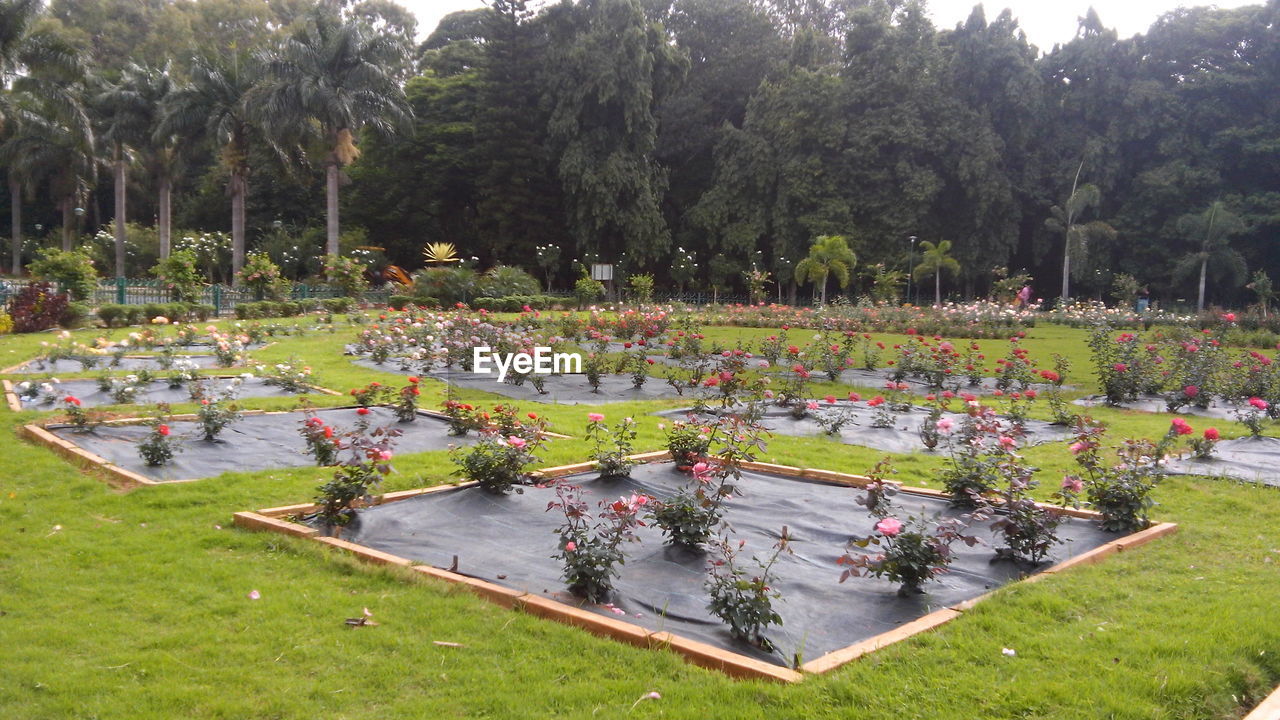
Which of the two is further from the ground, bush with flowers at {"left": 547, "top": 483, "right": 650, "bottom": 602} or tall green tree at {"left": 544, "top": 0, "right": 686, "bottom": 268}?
tall green tree at {"left": 544, "top": 0, "right": 686, "bottom": 268}

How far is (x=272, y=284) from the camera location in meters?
22.4

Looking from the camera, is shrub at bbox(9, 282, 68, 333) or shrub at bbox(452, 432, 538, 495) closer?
shrub at bbox(452, 432, 538, 495)

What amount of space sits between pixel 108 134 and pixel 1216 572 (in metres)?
36.0

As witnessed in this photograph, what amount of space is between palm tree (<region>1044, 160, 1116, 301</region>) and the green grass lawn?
33.6 m

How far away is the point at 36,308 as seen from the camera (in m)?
15.9

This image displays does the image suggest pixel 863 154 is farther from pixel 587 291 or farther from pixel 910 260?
pixel 587 291

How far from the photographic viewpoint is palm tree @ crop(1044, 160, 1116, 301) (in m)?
34.7

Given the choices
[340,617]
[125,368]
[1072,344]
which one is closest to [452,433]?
[340,617]

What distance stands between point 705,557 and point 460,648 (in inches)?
55.1

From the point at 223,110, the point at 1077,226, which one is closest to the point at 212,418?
the point at 223,110

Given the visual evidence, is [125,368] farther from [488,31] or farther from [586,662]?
[488,31]

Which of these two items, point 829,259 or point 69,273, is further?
point 829,259

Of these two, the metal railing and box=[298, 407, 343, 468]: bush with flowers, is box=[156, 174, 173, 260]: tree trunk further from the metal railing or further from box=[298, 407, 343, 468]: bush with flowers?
box=[298, 407, 343, 468]: bush with flowers

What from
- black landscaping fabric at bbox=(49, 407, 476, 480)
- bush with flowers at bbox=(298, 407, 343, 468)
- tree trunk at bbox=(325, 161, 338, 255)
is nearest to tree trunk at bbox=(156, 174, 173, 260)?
tree trunk at bbox=(325, 161, 338, 255)
